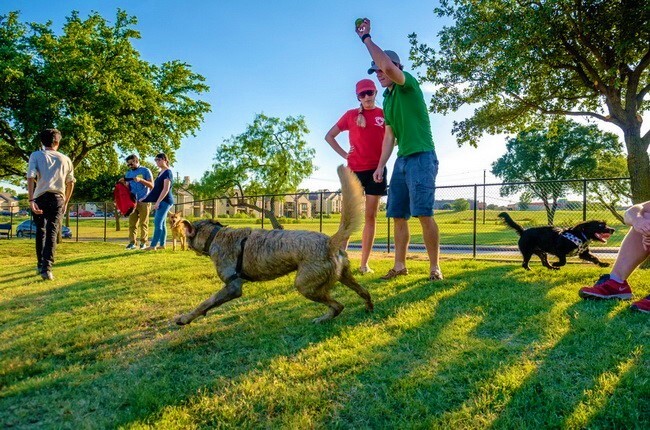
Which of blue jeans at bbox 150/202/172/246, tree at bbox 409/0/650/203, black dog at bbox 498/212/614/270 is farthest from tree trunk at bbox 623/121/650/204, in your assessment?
blue jeans at bbox 150/202/172/246

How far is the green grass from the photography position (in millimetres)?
1905

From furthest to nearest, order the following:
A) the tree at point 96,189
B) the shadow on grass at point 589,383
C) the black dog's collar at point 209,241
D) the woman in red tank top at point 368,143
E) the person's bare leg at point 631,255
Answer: the tree at point 96,189, the woman in red tank top at point 368,143, the black dog's collar at point 209,241, the person's bare leg at point 631,255, the shadow on grass at point 589,383

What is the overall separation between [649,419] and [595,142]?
142 feet

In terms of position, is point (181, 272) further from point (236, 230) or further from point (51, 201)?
point (236, 230)

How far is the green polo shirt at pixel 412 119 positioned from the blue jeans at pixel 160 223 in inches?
231

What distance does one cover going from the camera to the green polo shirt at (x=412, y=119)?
4.56 meters

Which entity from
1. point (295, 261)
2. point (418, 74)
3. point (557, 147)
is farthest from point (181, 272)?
point (557, 147)

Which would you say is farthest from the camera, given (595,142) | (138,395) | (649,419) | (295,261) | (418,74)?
(595,142)

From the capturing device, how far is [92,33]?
17438 millimetres

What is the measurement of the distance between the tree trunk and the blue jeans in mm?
9333

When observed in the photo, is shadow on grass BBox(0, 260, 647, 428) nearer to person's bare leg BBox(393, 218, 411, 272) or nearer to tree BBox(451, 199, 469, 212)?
person's bare leg BBox(393, 218, 411, 272)

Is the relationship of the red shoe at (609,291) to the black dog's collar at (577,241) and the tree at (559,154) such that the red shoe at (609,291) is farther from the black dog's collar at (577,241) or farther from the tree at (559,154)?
the tree at (559,154)

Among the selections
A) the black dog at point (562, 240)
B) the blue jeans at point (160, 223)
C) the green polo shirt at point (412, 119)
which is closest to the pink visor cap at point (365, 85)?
the green polo shirt at point (412, 119)

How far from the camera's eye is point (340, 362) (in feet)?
8.03
